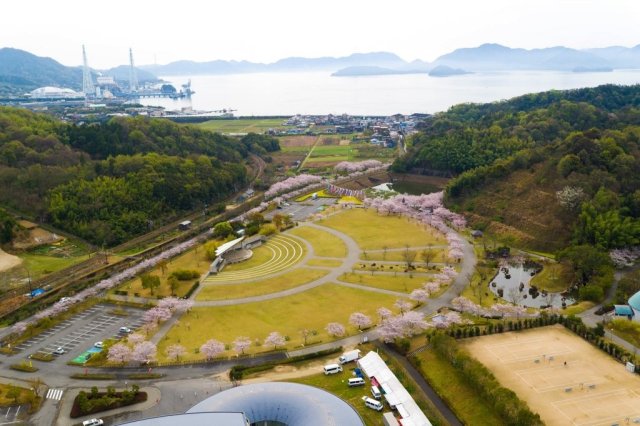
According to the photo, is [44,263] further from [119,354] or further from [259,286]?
[259,286]

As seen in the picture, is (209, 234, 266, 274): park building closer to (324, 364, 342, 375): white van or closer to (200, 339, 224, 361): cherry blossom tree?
(200, 339, 224, 361): cherry blossom tree

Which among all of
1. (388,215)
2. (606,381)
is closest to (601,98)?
(388,215)

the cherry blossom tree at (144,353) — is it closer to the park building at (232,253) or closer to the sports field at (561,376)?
the park building at (232,253)

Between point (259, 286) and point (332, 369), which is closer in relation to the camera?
point (332, 369)

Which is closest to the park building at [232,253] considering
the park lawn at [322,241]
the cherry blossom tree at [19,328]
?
the park lawn at [322,241]

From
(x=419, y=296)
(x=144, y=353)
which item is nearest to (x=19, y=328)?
(x=144, y=353)

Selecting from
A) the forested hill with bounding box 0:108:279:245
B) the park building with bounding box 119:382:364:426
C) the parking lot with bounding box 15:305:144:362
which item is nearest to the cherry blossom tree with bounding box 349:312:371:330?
the park building with bounding box 119:382:364:426
